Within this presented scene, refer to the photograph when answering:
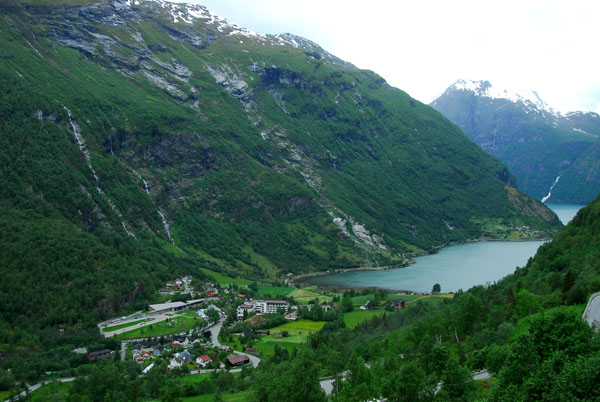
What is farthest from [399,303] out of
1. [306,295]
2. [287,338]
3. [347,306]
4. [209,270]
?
[209,270]

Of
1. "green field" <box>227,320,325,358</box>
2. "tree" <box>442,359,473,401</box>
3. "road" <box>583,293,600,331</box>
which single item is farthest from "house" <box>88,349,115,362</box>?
"road" <box>583,293,600,331</box>

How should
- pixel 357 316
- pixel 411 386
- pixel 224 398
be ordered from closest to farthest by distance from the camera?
pixel 411 386
pixel 224 398
pixel 357 316

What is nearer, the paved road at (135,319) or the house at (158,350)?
the house at (158,350)

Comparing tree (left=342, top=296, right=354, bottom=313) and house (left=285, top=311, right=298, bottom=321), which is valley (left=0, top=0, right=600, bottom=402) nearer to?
tree (left=342, top=296, right=354, bottom=313)

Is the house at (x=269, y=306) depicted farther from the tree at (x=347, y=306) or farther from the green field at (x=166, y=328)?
the green field at (x=166, y=328)

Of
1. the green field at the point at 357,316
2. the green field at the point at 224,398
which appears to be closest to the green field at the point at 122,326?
the green field at the point at 357,316

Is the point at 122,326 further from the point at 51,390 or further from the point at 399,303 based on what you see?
the point at 399,303
